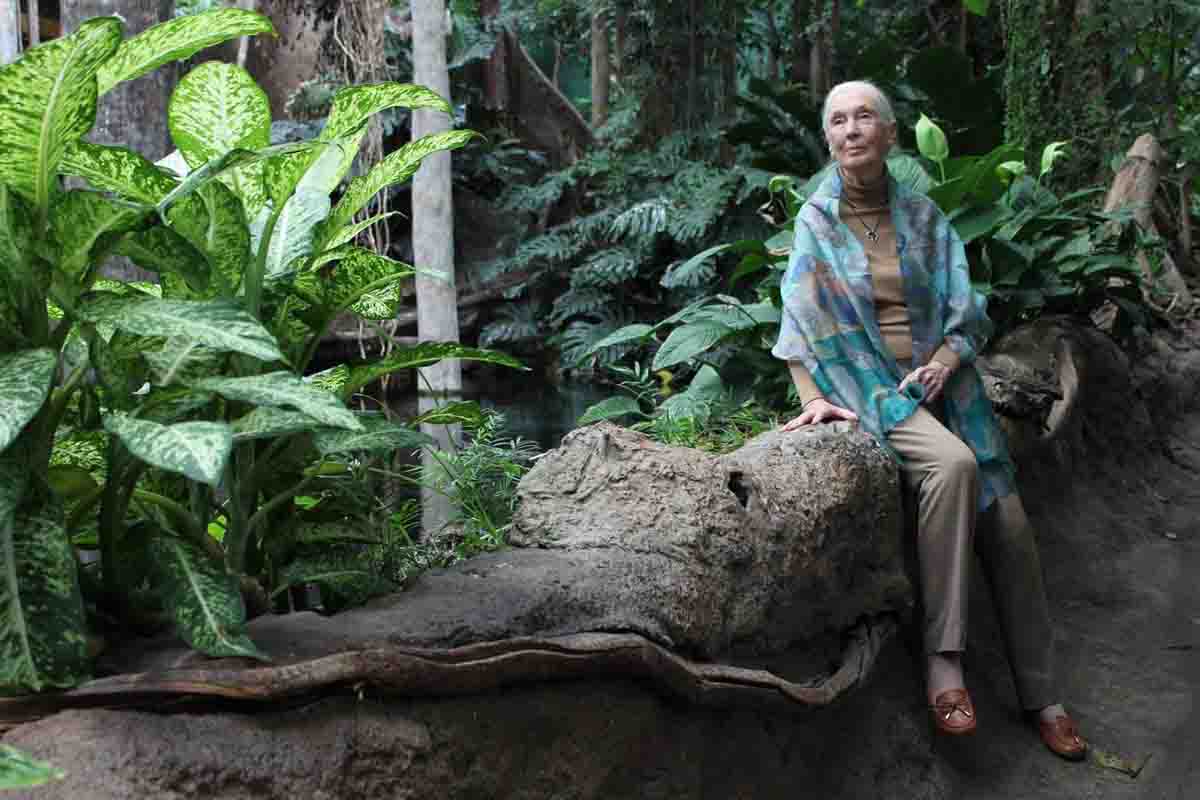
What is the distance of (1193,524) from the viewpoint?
15.1ft

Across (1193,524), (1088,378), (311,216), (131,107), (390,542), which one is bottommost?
(1193,524)

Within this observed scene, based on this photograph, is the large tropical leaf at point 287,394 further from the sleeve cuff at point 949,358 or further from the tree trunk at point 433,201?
the tree trunk at point 433,201

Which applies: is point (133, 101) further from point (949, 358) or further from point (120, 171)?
point (949, 358)

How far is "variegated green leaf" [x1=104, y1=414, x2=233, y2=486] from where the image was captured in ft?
4.06

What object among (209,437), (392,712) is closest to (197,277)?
(209,437)

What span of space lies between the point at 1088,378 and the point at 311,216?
3984 millimetres

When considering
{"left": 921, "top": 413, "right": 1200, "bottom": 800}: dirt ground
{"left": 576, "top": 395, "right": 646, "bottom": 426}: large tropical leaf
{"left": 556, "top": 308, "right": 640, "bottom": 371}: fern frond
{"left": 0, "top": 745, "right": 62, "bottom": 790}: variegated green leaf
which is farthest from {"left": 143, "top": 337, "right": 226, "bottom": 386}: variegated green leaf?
{"left": 556, "top": 308, "right": 640, "bottom": 371}: fern frond

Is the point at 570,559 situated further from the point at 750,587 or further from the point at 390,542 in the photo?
the point at 750,587

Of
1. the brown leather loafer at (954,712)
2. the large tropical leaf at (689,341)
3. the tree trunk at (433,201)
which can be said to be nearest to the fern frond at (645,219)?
the tree trunk at (433,201)

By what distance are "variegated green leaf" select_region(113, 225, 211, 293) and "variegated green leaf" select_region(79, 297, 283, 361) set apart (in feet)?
0.51

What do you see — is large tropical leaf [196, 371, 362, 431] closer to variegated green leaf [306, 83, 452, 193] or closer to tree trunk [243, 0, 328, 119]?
variegated green leaf [306, 83, 452, 193]

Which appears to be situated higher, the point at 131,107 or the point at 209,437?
the point at 131,107

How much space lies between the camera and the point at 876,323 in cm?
283

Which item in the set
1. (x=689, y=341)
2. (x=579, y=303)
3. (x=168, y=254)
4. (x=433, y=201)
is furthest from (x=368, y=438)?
(x=579, y=303)
